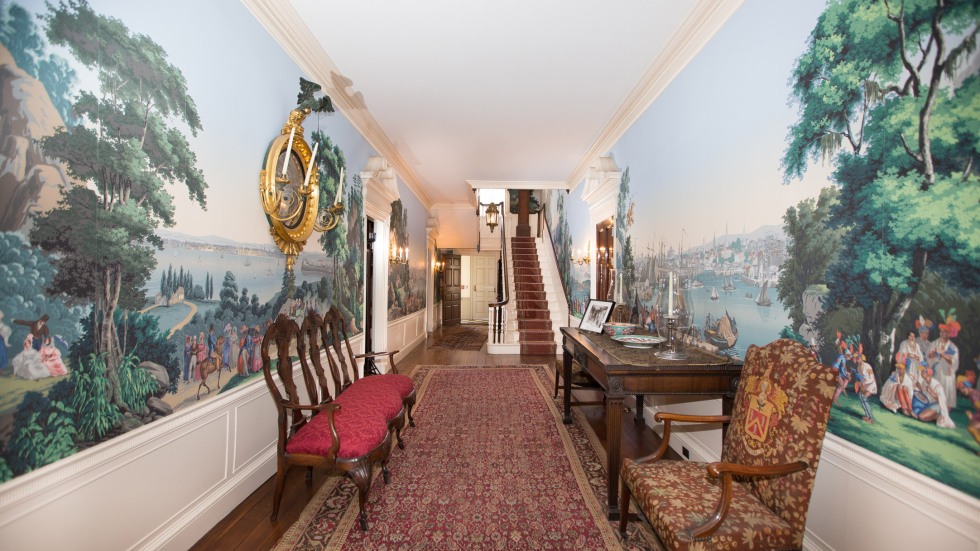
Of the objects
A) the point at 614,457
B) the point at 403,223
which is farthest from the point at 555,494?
the point at 403,223

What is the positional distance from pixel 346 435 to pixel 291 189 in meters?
1.94

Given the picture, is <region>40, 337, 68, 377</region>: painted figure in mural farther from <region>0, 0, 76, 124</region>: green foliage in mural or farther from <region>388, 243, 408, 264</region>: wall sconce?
<region>388, 243, 408, 264</region>: wall sconce

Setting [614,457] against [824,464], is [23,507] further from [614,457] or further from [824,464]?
[824,464]

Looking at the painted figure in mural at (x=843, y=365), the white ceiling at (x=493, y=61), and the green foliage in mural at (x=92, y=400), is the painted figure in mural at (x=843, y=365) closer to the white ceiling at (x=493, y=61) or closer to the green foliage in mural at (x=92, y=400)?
the white ceiling at (x=493, y=61)

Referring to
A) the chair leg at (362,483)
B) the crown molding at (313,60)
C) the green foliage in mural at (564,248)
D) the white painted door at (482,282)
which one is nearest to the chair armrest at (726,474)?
the chair leg at (362,483)

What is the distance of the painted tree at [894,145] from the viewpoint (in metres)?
1.26

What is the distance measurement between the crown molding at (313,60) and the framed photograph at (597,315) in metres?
3.42

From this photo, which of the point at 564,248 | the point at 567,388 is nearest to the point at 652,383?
the point at 567,388

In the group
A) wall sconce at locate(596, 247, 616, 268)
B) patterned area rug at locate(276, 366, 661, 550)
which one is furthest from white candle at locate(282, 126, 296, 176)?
wall sconce at locate(596, 247, 616, 268)

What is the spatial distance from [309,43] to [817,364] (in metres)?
3.94

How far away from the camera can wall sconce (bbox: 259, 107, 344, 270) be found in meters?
2.63

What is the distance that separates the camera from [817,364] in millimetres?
1547

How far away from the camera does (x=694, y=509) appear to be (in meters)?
1.60

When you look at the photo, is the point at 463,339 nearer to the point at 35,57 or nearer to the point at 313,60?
the point at 313,60
